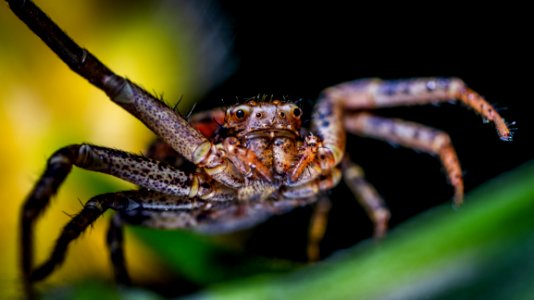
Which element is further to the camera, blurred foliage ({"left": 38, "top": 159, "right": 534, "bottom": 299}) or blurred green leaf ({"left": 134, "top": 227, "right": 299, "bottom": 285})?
blurred green leaf ({"left": 134, "top": 227, "right": 299, "bottom": 285})

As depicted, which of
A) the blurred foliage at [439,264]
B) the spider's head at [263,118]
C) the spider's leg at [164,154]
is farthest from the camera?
the spider's leg at [164,154]

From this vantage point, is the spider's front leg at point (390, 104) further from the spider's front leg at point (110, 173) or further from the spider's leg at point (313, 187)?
the spider's front leg at point (110, 173)

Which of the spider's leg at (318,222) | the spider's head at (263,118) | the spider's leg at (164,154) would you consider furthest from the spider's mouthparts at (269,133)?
the spider's leg at (318,222)

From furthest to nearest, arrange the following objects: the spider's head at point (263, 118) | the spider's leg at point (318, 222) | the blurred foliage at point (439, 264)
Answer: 1. the spider's leg at point (318, 222)
2. the spider's head at point (263, 118)
3. the blurred foliage at point (439, 264)

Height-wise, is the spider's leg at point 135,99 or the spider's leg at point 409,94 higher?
the spider's leg at point 409,94

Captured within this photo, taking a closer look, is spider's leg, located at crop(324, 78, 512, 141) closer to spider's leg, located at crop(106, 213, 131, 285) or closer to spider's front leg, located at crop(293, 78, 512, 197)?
spider's front leg, located at crop(293, 78, 512, 197)

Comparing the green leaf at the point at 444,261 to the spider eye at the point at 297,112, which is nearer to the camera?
the green leaf at the point at 444,261

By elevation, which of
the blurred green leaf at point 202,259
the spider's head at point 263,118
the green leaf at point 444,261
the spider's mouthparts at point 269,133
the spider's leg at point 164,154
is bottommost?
the green leaf at point 444,261

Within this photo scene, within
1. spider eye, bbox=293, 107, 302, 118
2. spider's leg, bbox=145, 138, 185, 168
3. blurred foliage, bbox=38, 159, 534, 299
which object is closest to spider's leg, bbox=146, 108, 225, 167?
spider's leg, bbox=145, 138, 185, 168
